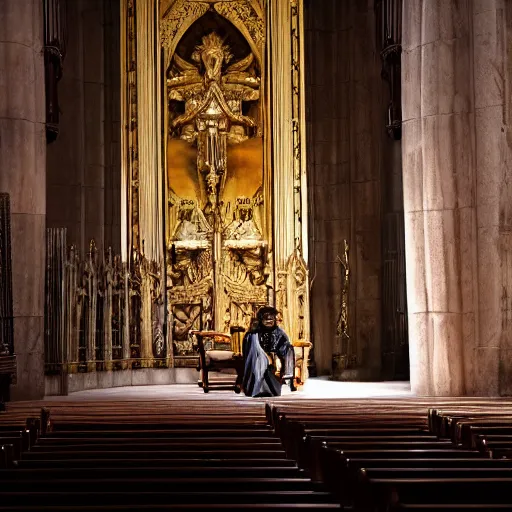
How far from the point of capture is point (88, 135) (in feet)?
68.8

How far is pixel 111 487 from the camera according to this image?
4453 millimetres

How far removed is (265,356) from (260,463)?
9.78 meters

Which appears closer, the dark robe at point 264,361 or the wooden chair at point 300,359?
the dark robe at point 264,361

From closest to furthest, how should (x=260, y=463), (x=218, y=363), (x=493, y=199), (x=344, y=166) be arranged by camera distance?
(x=260, y=463) < (x=493, y=199) < (x=218, y=363) < (x=344, y=166)

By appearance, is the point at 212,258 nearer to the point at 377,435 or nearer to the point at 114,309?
the point at 114,309

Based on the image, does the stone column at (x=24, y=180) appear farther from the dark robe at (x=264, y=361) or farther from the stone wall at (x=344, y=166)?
the stone wall at (x=344, y=166)

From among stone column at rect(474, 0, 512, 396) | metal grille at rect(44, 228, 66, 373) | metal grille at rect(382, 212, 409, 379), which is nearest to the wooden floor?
stone column at rect(474, 0, 512, 396)

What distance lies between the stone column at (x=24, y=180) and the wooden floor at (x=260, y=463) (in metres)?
4.94

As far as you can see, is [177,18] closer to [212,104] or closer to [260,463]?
[212,104]

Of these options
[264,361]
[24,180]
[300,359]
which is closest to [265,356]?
[264,361]

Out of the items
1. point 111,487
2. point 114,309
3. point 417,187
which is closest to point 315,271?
point 114,309

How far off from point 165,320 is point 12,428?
12.1 metres

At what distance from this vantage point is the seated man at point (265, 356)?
15.1 meters

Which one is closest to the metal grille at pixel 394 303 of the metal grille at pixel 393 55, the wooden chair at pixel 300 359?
the metal grille at pixel 393 55
